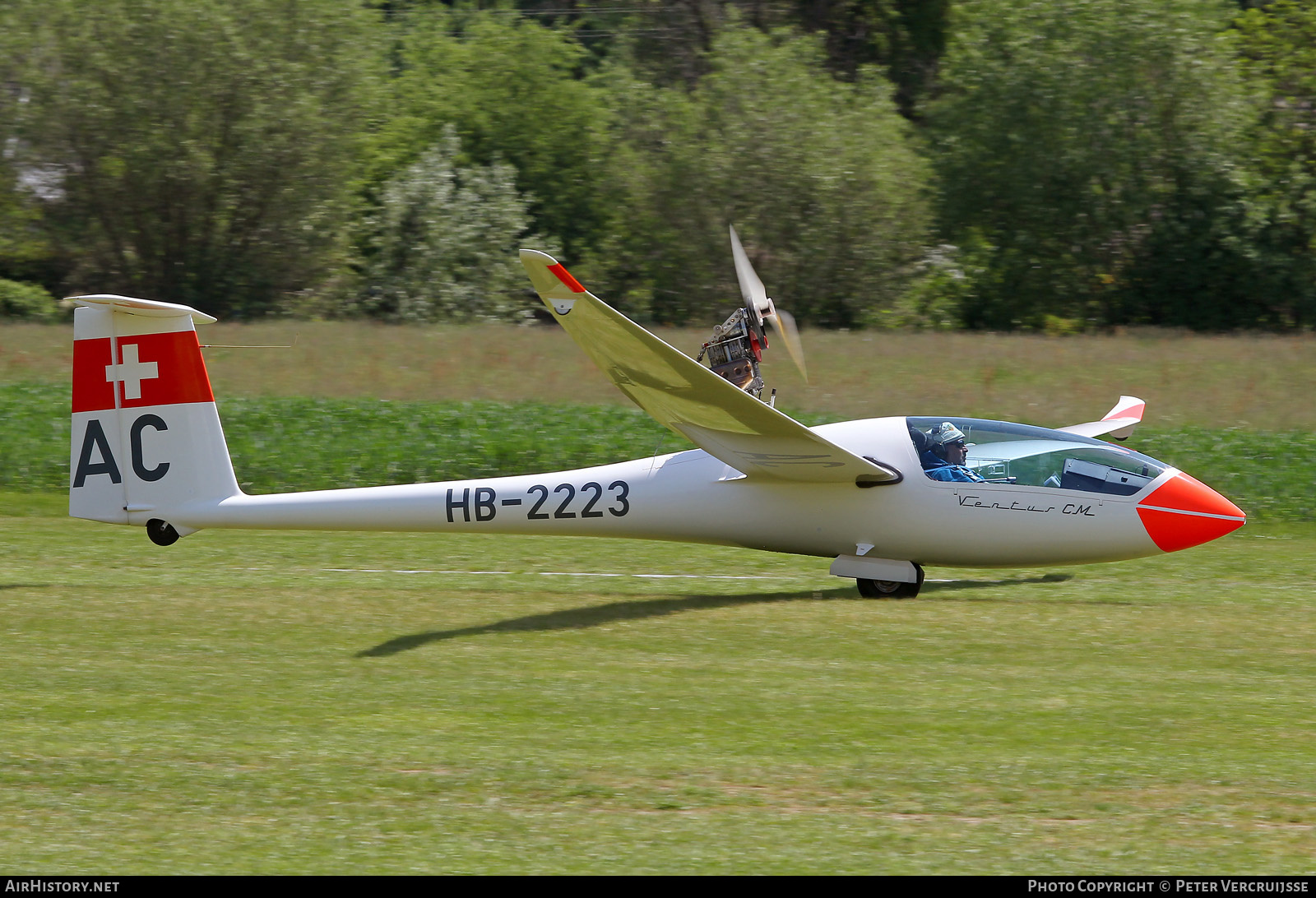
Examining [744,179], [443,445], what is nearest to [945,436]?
[443,445]

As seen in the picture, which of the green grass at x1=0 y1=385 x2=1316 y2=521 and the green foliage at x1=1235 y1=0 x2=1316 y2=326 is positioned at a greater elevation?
the green foliage at x1=1235 y1=0 x2=1316 y2=326

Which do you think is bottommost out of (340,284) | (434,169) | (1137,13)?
(340,284)

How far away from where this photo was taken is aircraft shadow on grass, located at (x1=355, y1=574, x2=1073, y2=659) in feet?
32.4

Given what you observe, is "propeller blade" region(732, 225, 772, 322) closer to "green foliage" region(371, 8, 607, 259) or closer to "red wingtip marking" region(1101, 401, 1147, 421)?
"red wingtip marking" region(1101, 401, 1147, 421)

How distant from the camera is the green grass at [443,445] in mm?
17531

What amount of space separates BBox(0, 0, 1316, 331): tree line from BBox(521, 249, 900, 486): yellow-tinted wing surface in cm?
2686

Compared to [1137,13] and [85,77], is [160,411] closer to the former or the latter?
[85,77]

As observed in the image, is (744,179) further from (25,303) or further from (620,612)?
(620,612)

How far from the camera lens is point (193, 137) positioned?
121 feet

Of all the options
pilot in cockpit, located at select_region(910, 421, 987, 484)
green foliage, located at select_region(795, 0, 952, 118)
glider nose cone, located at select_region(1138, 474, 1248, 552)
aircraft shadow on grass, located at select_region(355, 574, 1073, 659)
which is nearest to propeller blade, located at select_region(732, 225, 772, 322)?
pilot in cockpit, located at select_region(910, 421, 987, 484)

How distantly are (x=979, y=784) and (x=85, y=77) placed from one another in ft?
118

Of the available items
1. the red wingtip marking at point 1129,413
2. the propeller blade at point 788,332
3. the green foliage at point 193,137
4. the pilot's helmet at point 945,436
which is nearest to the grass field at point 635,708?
the pilot's helmet at point 945,436

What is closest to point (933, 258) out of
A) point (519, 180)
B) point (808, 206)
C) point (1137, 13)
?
point (808, 206)
